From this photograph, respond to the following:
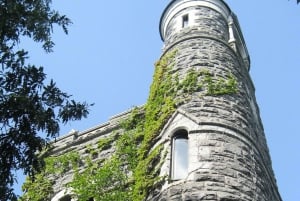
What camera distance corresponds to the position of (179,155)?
1096 centimetres

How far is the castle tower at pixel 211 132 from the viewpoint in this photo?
32.8 ft

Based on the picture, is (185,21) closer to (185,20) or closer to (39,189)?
(185,20)

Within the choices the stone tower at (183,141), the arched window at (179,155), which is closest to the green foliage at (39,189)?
the stone tower at (183,141)

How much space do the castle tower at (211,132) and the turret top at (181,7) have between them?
1214 millimetres

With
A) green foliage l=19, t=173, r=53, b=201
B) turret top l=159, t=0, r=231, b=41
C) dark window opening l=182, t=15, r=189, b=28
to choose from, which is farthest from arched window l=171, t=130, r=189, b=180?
turret top l=159, t=0, r=231, b=41

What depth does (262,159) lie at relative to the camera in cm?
1194

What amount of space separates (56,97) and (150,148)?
384 centimetres

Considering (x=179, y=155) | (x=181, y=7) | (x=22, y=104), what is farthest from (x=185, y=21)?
(x=22, y=104)

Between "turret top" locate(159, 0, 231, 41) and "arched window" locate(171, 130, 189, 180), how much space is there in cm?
624

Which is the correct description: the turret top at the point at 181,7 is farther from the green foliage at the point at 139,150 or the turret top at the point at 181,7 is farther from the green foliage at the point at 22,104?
the green foliage at the point at 22,104

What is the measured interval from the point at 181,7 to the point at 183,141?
265 inches

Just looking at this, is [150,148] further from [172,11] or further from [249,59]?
[249,59]

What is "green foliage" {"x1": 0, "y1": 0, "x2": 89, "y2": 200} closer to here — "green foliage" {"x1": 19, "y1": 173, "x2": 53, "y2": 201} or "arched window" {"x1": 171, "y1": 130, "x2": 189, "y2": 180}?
"arched window" {"x1": 171, "y1": 130, "x2": 189, "y2": 180}

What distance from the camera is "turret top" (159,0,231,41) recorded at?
17.1 meters
